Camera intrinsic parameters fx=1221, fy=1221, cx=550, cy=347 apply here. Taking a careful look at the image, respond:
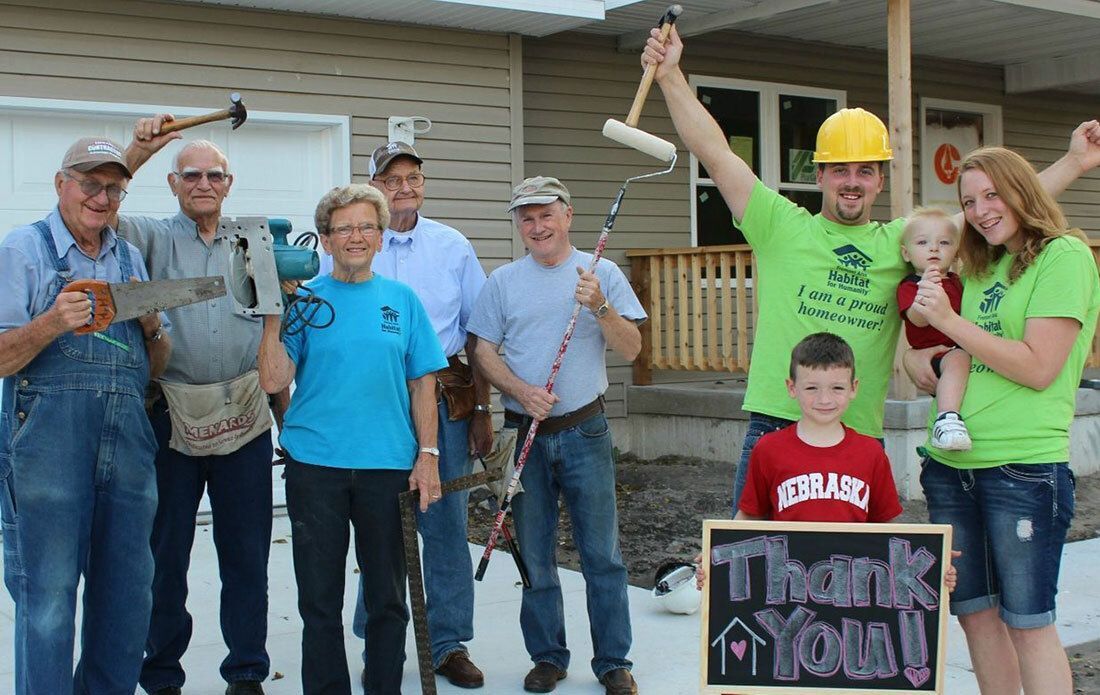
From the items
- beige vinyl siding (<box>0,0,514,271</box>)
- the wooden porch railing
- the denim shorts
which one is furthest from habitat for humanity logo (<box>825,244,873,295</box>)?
the wooden porch railing

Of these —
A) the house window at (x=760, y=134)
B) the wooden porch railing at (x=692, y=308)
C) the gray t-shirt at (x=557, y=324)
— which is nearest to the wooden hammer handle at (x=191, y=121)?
the gray t-shirt at (x=557, y=324)

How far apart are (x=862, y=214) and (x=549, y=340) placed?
→ 1.19 metres

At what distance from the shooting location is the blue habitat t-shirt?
3607mm

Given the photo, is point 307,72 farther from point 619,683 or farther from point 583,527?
point 619,683

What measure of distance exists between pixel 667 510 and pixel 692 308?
2.19 m

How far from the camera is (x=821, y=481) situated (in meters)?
3.19

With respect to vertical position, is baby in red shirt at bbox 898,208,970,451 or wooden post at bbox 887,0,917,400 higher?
wooden post at bbox 887,0,917,400

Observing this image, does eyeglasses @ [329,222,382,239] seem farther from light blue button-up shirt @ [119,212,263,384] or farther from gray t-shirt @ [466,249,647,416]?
gray t-shirt @ [466,249,647,416]

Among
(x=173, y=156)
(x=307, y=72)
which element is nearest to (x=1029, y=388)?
(x=173, y=156)

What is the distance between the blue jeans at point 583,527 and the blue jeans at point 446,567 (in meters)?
0.29

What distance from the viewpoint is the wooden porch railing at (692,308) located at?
900cm

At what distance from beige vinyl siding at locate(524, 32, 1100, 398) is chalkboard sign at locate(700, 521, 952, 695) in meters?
6.31

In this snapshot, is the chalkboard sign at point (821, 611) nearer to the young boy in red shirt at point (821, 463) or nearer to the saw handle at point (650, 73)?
the young boy in red shirt at point (821, 463)

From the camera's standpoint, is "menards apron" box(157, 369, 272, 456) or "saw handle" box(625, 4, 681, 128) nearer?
"saw handle" box(625, 4, 681, 128)
